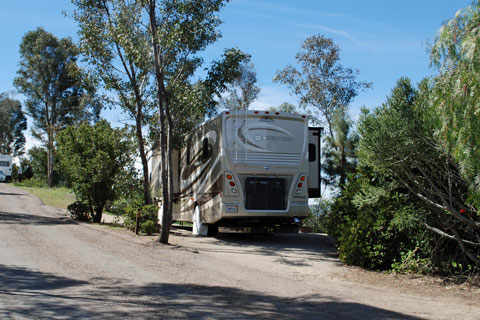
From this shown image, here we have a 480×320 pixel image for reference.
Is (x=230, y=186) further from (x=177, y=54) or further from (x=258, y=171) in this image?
(x=177, y=54)

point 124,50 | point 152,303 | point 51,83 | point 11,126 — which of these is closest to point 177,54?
point 124,50

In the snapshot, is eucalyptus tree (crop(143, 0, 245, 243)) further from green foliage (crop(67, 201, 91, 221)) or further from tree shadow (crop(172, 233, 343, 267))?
green foliage (crop(67, 201, 91, 221))

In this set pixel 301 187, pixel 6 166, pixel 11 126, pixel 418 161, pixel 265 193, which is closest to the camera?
pixel 418 161

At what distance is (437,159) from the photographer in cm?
763

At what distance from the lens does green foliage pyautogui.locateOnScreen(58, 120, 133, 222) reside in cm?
1602

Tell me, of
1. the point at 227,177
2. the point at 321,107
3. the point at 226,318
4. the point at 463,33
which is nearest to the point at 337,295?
the point at 226,318

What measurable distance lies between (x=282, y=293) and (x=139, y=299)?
2148 millimetres

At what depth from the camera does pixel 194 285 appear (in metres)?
6.83

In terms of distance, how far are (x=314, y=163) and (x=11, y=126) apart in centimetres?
6005

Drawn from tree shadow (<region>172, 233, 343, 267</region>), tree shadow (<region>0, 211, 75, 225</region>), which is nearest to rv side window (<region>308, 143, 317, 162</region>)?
tree shadow (<region>172, 233, 343, 267</region>)

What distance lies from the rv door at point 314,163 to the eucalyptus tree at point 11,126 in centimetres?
5703

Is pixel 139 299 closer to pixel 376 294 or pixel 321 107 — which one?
pixel 376 294

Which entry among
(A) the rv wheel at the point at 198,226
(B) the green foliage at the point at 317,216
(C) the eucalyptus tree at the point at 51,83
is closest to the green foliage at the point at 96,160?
(A) the rv wheel at the point at 198,226

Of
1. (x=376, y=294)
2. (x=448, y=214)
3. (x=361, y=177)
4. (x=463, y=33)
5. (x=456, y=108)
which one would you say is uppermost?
(x=463, y=33)
